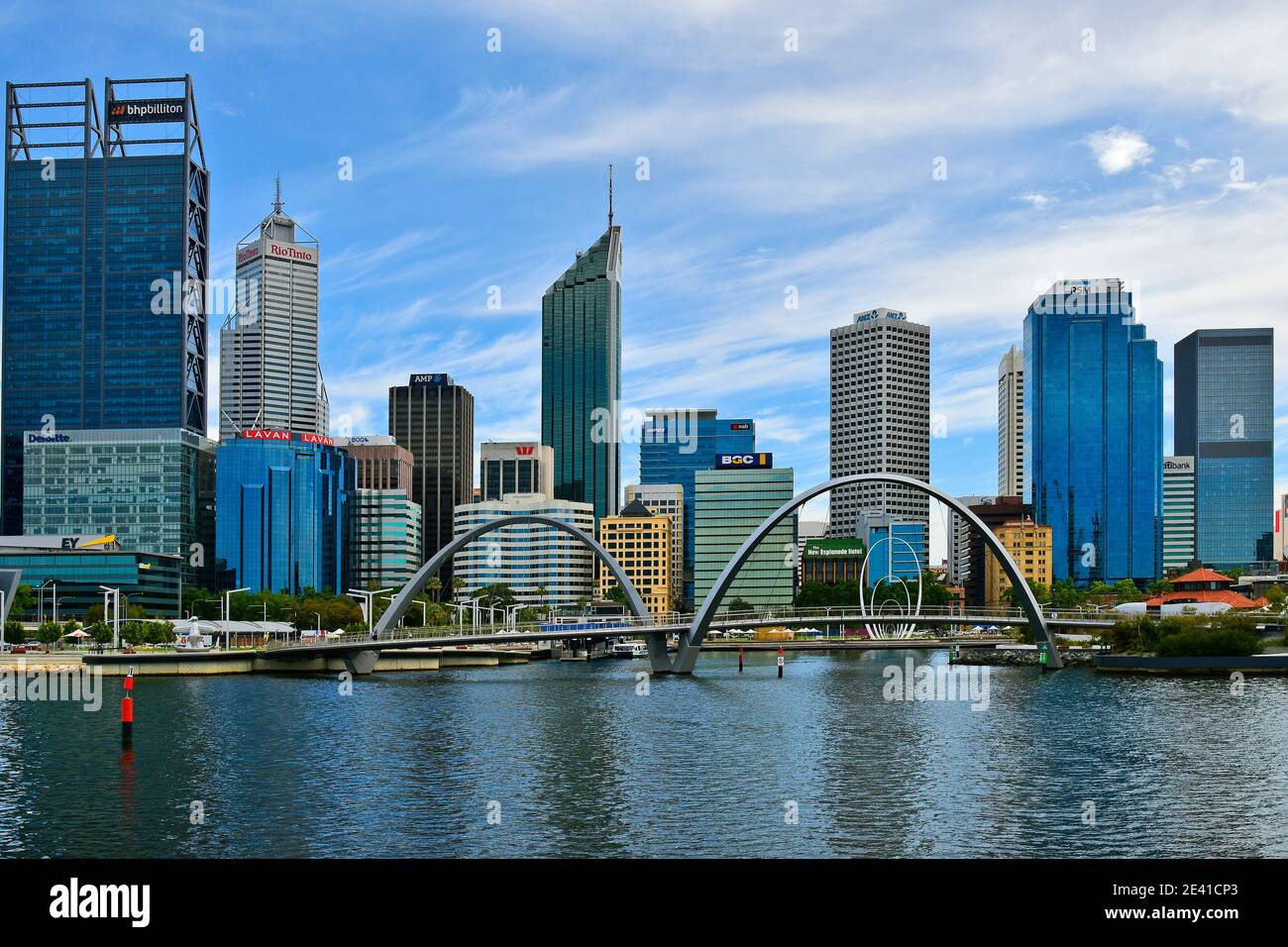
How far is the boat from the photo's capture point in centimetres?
15662

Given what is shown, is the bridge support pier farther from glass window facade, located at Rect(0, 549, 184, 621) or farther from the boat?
glass window facade, located at Rect(0, 549, 184, 621)

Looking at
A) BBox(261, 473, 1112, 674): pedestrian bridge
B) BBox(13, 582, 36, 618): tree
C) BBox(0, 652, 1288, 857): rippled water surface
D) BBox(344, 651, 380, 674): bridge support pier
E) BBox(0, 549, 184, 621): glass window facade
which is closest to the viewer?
BBox(0, 652, 1288, 857): rippled water surface

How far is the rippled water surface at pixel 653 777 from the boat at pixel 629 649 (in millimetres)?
82671

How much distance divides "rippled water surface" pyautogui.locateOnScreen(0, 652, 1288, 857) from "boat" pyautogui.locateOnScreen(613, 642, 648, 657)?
82.7 m

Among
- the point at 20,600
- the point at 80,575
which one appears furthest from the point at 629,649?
the point at 80,575

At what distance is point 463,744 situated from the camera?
2003 inches

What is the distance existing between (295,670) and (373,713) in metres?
39.1

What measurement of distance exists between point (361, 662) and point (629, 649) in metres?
60.9

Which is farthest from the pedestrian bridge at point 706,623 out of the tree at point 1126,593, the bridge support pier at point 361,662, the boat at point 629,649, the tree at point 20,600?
the tree at point 1126,593

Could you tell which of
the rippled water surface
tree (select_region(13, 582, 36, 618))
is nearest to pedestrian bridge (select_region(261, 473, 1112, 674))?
the rippled water surface

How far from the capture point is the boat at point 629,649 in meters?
157

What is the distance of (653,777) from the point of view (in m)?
41.3

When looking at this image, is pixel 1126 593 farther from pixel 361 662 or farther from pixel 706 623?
pixel 361 662
